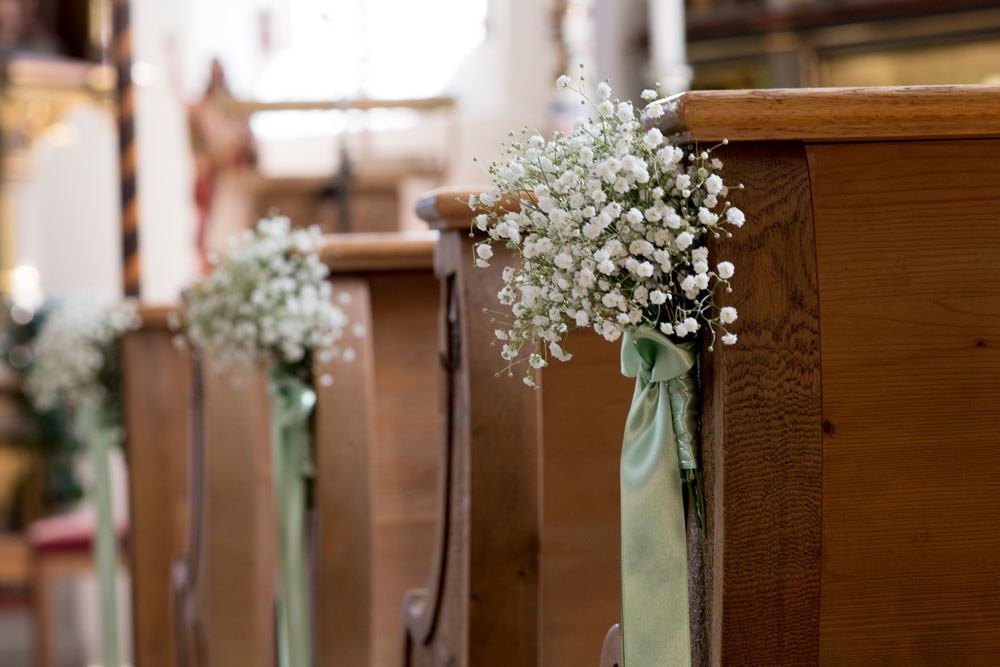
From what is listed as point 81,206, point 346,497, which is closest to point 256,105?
point 346,497

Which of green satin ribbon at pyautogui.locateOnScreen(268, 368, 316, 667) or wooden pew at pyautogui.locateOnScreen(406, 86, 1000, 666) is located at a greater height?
wooden pew at pyautogui.locateOnScreen(406, 86, 1000, 666)

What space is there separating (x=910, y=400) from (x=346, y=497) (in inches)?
56.4

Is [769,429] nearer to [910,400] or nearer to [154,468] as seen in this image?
[910,400]

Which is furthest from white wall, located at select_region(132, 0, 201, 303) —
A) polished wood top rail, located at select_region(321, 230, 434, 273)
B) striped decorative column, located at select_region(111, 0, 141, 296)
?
polished wood top rail, located at select_region(321, 230, 434, 273)

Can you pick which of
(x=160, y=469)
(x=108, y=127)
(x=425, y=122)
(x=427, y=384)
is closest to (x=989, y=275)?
(x=427, y=384)

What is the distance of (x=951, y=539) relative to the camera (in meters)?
1.10

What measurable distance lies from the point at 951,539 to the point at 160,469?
9.58 feet

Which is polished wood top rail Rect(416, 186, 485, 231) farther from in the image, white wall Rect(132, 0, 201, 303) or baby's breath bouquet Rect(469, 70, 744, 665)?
white wall Rect(132, 0, 201, 303)

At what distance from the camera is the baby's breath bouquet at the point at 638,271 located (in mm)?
1051

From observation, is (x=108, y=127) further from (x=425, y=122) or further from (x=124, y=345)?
(x=124, y=345)

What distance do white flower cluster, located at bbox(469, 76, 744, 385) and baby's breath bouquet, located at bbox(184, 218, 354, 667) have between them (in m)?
1.16

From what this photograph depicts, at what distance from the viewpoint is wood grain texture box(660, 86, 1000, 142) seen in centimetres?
101

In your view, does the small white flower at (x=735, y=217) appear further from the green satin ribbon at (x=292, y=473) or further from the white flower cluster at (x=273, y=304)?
the green satin ribbon at (x=292, y=473)

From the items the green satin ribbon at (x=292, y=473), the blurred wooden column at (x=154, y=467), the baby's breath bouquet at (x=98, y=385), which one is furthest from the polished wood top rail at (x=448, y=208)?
the baby's breath bouquet at (x=98, y=385)
